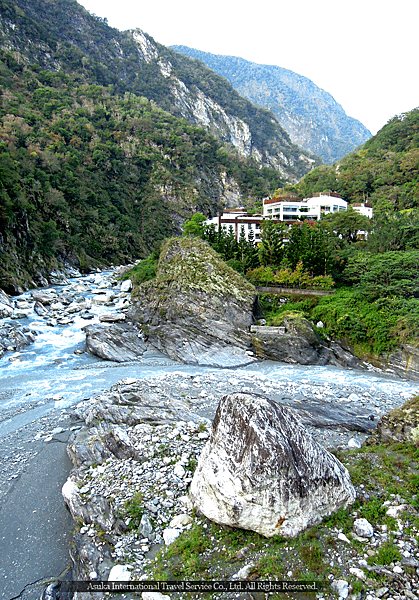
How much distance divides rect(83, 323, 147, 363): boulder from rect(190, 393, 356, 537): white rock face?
47.3 feet

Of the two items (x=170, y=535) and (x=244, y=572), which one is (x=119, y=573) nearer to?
(x=170, y=535)

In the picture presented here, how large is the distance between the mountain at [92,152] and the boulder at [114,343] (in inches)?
530

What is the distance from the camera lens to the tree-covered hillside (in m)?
37.6

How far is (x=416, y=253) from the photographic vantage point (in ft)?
70.9

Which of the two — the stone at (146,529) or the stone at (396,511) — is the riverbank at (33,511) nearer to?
the stone at (146,529)

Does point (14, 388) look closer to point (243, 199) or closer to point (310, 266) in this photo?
point (310, 266)

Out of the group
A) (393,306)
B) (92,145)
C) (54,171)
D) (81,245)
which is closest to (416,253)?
(393,306)

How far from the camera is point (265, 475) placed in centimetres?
615

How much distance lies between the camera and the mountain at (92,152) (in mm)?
40281

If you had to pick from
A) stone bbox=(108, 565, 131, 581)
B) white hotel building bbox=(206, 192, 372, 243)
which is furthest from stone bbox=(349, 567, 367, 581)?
white hotel building bbox=(206, 192, 372, 243)

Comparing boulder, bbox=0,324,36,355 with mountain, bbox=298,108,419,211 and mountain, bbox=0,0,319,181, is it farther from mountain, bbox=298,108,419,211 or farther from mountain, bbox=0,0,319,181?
mountain, bbox=0,0,319,181

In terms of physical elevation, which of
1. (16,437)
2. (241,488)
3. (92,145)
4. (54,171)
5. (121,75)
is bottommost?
(16,437)

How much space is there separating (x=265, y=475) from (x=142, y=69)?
492ft

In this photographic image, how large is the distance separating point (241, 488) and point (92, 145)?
74.4m
